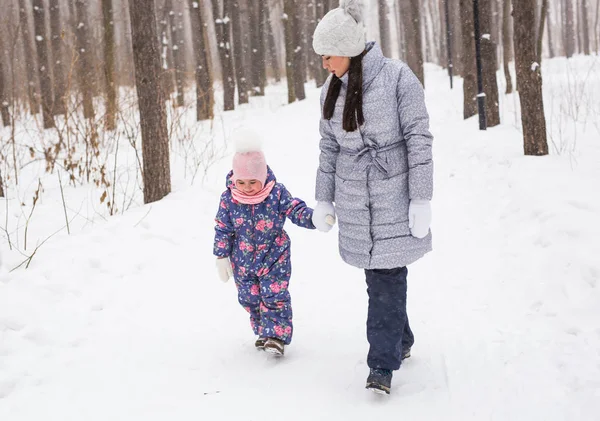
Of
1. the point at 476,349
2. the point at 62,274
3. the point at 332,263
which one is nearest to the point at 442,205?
the point at 332,263

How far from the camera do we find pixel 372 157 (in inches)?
104

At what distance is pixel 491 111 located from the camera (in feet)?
30.9

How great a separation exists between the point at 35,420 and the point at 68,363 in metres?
0.57

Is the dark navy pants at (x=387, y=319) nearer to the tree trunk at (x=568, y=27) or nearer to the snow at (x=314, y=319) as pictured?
the snow at (x=314, y=319)

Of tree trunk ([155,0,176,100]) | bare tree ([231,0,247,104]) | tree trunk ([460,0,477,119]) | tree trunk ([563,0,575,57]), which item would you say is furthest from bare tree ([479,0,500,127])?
tree trunk ([563,0,575,57])

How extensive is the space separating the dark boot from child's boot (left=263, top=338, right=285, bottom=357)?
2.28ft

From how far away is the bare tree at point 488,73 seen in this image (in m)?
9.41

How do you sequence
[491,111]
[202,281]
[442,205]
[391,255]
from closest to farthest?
[391,255] < [202,281] < [442,205] < [491,111]

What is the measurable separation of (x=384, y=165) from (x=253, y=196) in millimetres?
866

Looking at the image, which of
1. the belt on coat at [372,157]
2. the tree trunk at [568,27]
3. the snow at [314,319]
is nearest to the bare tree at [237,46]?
the snow at [314,319]

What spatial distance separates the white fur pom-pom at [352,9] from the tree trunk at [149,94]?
3.90 m

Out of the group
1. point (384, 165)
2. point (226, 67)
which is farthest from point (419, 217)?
point (226, 67)

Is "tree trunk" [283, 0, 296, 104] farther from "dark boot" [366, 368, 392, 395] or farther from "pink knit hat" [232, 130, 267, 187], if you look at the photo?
"dark boot" [366, 368, 392, 395]

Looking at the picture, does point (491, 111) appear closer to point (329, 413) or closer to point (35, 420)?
point (329, 413)
